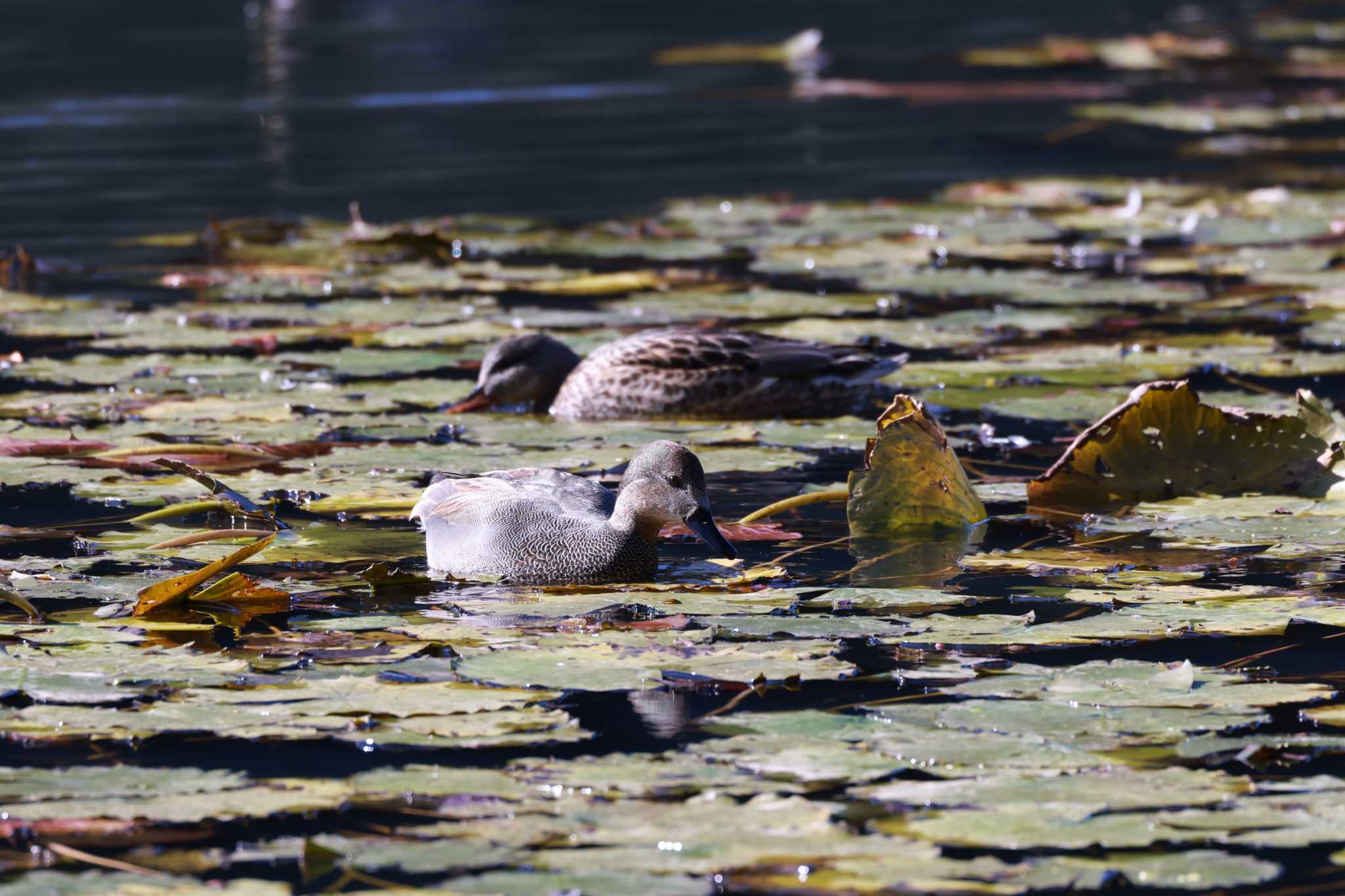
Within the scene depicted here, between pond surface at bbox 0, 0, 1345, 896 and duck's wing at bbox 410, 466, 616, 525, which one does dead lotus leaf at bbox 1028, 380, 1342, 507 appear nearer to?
pond surface at bbox 0, 0, 1345, 896

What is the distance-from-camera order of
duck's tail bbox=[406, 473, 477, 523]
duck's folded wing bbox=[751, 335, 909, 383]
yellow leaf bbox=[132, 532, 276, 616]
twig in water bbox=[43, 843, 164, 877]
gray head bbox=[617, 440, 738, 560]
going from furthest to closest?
duck's folded wing bbox=[751, 335, 909, 383], duck's tail bbox=[406, 473, 477, 523], gray head bbox=[617, 440, 738, 560], yellow leaf bbox=[132, 532, 276, 616], twig in water bbox=[43, 843, 164, 877]

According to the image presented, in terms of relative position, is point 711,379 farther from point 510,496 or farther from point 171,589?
point 171,589

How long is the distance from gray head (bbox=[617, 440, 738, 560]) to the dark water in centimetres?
709

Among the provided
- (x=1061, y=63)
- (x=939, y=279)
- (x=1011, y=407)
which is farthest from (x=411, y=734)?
(x=1061, y=63)

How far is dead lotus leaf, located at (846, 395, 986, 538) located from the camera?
5.62m

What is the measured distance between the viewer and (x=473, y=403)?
759 centimetres

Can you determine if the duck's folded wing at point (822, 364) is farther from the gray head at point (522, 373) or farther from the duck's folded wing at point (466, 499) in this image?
the duck's folded wing at point (466, 499)

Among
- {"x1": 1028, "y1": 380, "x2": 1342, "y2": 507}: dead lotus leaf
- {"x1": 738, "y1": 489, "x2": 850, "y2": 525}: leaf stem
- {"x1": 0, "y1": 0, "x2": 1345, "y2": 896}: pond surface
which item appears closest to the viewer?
{"x1": 0, "y1": 0, "x2": 1345, "y2": 896}: pond surface

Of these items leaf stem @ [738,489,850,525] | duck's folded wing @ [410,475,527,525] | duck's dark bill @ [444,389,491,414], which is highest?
duck's dark bill @ [444,389,491,414]

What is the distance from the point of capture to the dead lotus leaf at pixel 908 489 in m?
5.62

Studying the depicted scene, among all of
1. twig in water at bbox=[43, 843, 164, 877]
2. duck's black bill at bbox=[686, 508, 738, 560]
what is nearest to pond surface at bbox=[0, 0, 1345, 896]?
twig in water at bbox=[43, 843, 164, 877]

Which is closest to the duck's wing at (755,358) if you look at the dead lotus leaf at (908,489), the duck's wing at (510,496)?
the dead lotus leaf at (908,489)

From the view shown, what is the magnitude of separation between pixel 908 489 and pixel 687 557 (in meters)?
0.64

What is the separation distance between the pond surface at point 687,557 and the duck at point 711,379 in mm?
150
